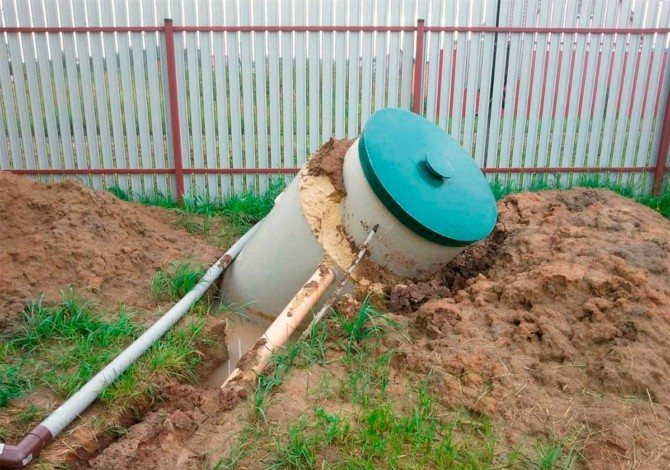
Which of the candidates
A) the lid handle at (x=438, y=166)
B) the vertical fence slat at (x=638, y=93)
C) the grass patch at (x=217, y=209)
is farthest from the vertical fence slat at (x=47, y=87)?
the vertical fence slat at (x=638, y=93)

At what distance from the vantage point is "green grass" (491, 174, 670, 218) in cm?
564

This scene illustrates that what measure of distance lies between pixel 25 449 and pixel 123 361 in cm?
64

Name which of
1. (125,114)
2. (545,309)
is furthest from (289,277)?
(125,114)

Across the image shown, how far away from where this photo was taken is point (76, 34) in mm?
5309

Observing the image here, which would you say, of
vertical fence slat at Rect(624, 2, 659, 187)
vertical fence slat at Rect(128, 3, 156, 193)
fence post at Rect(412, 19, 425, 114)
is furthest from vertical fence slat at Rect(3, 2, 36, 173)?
vertical fence slat at Rect(624, 2, 659, 187)

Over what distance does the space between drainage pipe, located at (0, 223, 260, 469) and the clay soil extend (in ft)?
0.83

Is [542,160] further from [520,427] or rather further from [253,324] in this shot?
[520,427]

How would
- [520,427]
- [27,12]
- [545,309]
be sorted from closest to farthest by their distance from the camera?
[520,427] < [545,309] < [27,12]

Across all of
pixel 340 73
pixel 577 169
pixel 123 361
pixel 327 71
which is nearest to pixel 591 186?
pixel 577 169

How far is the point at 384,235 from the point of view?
3.05m

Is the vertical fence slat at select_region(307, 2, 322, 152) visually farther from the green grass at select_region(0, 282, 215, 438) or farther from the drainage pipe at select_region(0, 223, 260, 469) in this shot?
the green grass at select_region(0, 282, 215, 438)

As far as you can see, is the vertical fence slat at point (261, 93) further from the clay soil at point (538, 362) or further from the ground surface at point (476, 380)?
the clay soil at point (538, 362)

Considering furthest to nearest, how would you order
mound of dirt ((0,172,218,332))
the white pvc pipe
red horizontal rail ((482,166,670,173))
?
1. red horizontal rail ((482,166,670,173))
2. mound of dirt ((0,172,218,332))
3. the white pvc pipe

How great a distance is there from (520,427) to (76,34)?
5.33m
